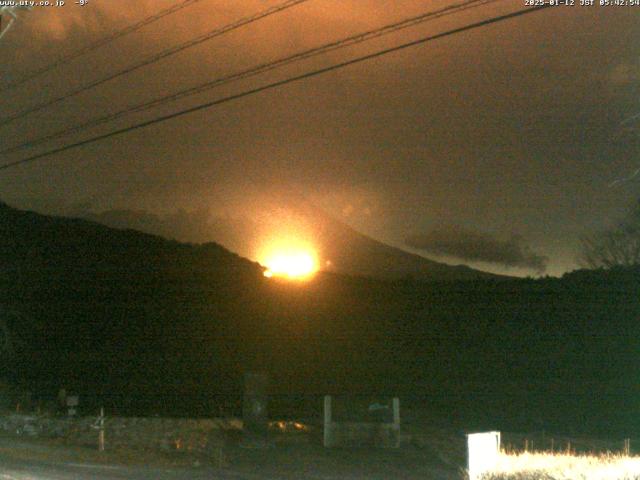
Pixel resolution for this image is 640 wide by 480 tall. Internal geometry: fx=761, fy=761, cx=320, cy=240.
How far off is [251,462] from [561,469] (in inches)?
390

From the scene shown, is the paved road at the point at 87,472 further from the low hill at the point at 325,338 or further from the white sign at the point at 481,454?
the low hill at the point at 325,338

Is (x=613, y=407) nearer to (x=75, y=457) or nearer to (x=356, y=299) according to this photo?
(x=356, y=299)

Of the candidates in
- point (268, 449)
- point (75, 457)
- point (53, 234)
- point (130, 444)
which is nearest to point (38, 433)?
point (130, 444)

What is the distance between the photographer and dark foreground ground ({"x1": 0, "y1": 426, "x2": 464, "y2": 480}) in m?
15.9

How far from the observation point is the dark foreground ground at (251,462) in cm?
1595

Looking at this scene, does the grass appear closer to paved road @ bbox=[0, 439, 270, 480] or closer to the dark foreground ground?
the dark foreground ground

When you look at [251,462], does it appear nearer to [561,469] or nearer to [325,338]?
[561,469]

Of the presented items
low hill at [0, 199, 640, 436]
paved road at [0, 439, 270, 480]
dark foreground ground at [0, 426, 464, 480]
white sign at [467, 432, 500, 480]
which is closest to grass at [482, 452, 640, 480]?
white sign at [467, 432, 500, 480]

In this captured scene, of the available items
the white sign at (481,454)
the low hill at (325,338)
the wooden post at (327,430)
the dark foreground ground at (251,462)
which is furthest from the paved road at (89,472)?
the low hill at (325,338)

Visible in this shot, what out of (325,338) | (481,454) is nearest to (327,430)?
(481,454)

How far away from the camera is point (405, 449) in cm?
2208

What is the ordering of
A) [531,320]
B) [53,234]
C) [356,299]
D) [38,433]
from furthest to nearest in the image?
[53,234]
[356,299]
[531,320]
[38,433]

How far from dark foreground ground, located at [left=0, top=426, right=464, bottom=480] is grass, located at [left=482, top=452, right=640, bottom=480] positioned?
2.21 meters

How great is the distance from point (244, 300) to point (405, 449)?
22.3 metres
